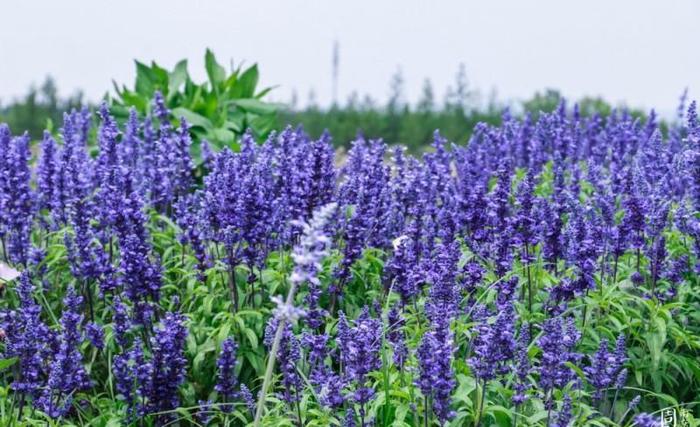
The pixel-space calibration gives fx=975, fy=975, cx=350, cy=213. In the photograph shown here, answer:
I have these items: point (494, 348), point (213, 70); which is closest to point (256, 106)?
point (213, 70)

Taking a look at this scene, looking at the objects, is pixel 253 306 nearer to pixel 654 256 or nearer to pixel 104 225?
pixel 104 225

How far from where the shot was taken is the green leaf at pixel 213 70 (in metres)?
12.1

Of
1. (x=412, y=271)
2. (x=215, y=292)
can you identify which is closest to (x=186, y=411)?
(x=215, y=292)

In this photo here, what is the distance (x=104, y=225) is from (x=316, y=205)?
167 centimetres

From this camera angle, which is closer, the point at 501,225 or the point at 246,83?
the point at 501,225

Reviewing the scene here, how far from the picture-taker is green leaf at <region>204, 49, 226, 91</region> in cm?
1209

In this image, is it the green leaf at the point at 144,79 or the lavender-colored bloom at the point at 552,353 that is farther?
the green leaf at the point at 144,79

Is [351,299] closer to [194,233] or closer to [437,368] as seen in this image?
[194,233]

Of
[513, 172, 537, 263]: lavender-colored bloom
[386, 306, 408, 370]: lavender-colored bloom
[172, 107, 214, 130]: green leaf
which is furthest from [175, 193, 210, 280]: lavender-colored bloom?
[172, 107, 214, 130]: green leaf

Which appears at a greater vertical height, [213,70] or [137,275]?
[213,70]

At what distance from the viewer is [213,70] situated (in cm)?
1222

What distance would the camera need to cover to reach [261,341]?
6.75 metres

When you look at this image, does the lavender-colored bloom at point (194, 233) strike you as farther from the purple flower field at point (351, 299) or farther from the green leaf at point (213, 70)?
the green leaf at point (213, 70)

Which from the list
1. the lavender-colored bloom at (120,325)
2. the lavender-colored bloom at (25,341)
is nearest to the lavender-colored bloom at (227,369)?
the lavender-colored bloom at (120,325)
